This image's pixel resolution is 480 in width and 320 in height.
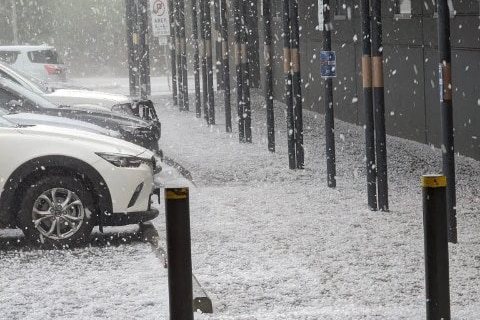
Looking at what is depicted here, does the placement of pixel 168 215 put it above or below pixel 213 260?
above

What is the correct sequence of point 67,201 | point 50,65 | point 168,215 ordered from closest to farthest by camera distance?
1. point 168,215
2. point 67,201
3. point 50,65

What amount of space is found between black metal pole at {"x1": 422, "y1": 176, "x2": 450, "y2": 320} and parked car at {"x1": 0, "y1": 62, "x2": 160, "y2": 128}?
1030cm

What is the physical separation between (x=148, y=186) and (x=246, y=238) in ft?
3.03

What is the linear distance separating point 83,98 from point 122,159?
6.29 metres

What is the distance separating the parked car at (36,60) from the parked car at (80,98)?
55.8 feet

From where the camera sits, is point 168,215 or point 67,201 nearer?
point 168,215

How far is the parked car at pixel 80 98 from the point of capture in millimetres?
16875

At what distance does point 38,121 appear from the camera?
13.3m

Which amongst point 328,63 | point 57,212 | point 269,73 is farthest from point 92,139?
point 269,73

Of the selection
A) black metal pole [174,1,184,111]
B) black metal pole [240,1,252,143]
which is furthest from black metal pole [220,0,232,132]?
black metal pole [174,1,184,111]

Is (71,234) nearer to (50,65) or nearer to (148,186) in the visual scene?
(148,186)

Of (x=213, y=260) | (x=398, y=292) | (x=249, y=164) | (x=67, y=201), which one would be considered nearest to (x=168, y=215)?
(x=398, y=292)

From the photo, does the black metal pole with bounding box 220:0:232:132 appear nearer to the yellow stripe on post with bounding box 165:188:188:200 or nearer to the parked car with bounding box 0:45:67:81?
the parked car with bounding box 0:45:67:81

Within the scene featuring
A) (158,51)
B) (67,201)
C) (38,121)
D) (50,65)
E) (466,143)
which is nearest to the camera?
(67,201)
